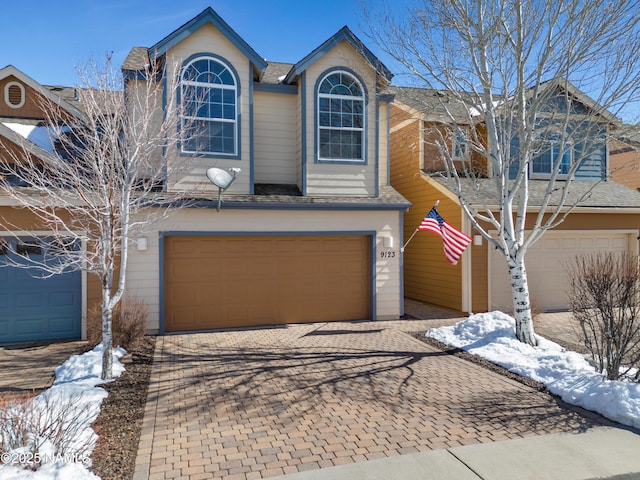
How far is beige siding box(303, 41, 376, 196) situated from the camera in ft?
37.0

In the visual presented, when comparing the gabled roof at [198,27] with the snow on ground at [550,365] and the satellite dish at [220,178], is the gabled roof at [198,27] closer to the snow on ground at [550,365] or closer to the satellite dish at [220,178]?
the satellite dish at [220,178]

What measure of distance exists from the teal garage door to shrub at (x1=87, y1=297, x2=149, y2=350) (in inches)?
32.6

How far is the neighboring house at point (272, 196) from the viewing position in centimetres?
1027

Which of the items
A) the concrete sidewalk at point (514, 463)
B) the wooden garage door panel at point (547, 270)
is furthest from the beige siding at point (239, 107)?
the concrete sidewalk at point (514, 463)

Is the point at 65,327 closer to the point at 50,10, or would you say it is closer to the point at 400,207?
the point at 50,10

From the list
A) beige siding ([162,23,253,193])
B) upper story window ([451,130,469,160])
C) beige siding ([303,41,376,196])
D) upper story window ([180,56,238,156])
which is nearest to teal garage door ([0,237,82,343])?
beige siding ([162,23,253,193])

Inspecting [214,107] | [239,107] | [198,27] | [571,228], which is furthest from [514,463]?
[571,228]

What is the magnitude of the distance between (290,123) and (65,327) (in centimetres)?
716

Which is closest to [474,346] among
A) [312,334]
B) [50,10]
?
[312,334]

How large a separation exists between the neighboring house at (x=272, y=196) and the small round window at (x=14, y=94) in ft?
0.12

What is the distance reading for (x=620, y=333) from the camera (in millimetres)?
6352

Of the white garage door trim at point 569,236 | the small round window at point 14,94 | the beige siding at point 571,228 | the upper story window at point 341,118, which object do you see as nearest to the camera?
the upper story window at point 341,118

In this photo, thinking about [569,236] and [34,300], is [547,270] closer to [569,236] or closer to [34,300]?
[569,236]

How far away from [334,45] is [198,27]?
3.31 metres
